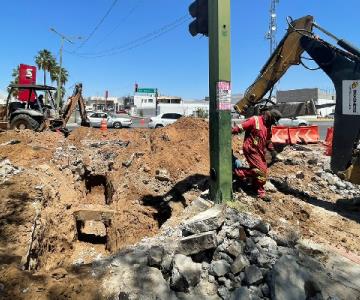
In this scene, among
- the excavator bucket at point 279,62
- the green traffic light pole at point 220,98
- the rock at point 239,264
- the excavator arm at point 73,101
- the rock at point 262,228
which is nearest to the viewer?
the rock at point 239,264

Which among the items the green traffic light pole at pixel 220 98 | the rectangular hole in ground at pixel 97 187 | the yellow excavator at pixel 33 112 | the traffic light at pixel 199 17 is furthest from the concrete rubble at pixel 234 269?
the yellow excavator at pixel 33 112

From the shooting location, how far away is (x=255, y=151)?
702 cm

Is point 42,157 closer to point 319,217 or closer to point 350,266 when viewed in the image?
point 319,217

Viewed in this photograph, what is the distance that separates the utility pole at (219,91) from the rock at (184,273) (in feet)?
6.03

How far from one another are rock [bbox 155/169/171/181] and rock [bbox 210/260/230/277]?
4826 mm

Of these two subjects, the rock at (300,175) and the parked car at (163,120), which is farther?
the parked car at (163,120)

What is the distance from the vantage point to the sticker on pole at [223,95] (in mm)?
5980

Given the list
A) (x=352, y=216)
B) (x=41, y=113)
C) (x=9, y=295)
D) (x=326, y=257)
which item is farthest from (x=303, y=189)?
(x=41, y=113)

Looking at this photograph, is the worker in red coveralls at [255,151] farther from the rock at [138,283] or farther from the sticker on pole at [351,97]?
the rock at [138,283]

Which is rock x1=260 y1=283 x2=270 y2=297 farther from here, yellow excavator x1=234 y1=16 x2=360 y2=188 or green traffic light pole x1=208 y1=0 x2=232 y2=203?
yellow excavator x1=234 y1=16 x2=360 y2=188

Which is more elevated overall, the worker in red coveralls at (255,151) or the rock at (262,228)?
the worker in red coveralls at (255,151)

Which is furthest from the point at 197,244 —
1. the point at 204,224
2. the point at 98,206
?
the point at 98,206

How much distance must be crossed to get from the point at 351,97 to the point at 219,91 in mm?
2475

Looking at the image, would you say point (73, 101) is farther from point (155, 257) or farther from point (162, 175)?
point (155, 257)
